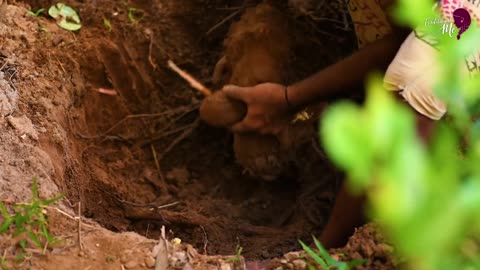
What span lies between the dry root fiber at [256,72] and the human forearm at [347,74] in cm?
18

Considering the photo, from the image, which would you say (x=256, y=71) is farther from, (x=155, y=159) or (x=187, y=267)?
(x=187, y=267)

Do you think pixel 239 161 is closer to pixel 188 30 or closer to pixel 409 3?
pixel 188 30

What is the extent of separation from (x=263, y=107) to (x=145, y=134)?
45 cm

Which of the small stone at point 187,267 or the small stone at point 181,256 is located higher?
the small stone at point 187,267

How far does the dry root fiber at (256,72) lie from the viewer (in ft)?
7.00

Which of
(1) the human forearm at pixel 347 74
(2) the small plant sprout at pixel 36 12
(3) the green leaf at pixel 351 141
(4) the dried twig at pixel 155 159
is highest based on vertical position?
(3) the green leaf at pixel 351 141

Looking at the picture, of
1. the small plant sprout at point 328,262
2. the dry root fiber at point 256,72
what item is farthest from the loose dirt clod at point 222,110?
the small plant sprout at point 328,262

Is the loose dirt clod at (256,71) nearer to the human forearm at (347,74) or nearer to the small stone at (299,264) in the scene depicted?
the human forearm at (347,74)

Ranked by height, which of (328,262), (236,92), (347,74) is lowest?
(236,92)

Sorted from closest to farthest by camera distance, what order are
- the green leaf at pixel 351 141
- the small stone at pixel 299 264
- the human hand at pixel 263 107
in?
the green leaf at pixel 351 141 → the small stone at pixel 299 264 → the human hand at pixel 263 107

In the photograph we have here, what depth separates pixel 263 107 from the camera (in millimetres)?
2055

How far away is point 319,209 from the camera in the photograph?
6.77ft

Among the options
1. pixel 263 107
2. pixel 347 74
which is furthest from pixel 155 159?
pixel 347 74

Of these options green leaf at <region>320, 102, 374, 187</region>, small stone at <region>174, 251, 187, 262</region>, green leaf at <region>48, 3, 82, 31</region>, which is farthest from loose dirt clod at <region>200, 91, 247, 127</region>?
green leaf at <region>320, 102, 374, 187</region>
